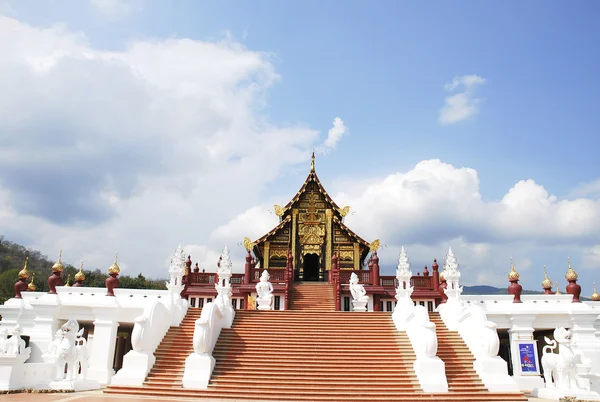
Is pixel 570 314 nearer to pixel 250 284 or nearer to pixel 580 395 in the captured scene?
pixel 580 395

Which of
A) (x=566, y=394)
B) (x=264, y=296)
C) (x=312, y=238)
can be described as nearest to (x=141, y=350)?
(x=264, y=296)

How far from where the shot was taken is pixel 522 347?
14.3m

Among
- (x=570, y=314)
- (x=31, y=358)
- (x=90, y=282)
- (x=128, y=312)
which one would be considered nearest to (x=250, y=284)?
(x=128, y=312)

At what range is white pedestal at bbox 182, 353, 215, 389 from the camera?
35.6 ft

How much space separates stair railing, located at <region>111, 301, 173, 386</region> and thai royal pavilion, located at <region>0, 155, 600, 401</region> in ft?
0.08

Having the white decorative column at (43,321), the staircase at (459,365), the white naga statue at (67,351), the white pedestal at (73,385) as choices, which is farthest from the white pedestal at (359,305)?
the white decorative column at (43,321)

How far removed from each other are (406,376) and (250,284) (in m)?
11.3

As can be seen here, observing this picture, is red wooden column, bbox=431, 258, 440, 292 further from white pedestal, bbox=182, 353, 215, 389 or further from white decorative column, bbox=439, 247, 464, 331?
white pedestal, bbox=182, 353, 215, 389

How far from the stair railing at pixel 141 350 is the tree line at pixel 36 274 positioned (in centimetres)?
3768

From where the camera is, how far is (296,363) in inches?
464

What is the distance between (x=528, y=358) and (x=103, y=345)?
1334 centimetres

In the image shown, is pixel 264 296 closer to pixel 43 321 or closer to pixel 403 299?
pixel 403 299

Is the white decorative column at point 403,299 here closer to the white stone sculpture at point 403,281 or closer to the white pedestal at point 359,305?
the white stone sculpture at point 403,281

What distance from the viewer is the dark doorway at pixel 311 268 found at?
2893cm
